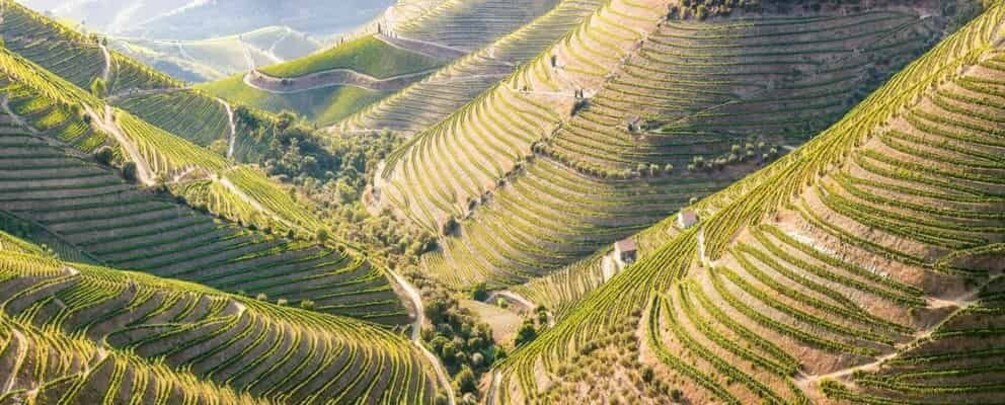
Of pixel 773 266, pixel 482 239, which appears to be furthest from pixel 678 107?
A: pixel 773 266

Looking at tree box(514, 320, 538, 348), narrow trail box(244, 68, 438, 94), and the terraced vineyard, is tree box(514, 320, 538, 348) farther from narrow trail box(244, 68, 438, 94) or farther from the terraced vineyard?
narrow trail box(244, 68, 438, 94)

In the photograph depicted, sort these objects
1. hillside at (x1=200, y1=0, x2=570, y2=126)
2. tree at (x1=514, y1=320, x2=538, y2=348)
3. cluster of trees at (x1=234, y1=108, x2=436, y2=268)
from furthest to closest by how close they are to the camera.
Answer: hillside at (x1=200, y1=0, x2=570, y2=126)
cluster of trees at (x1=234, y1=108, x2=436, y2=268)
tree at (x1=514, y1=320, x2=538, y2=348)

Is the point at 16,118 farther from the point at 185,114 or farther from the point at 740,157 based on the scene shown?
the point at 740,157

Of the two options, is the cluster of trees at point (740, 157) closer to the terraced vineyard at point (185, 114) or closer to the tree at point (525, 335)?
the tree at point (525, 335)

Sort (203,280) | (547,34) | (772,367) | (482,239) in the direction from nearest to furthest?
(772,367)
(203,280)
(482,239)
(547,34)

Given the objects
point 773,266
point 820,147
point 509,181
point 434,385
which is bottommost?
point 434,385

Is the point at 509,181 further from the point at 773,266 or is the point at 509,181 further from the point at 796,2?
the point at 773,266

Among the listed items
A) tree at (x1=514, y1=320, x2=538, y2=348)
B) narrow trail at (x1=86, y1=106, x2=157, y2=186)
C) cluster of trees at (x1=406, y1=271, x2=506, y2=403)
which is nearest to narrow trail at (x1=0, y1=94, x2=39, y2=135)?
narrow trail at (x1=86, y1=106, x2=157, y2=186)
